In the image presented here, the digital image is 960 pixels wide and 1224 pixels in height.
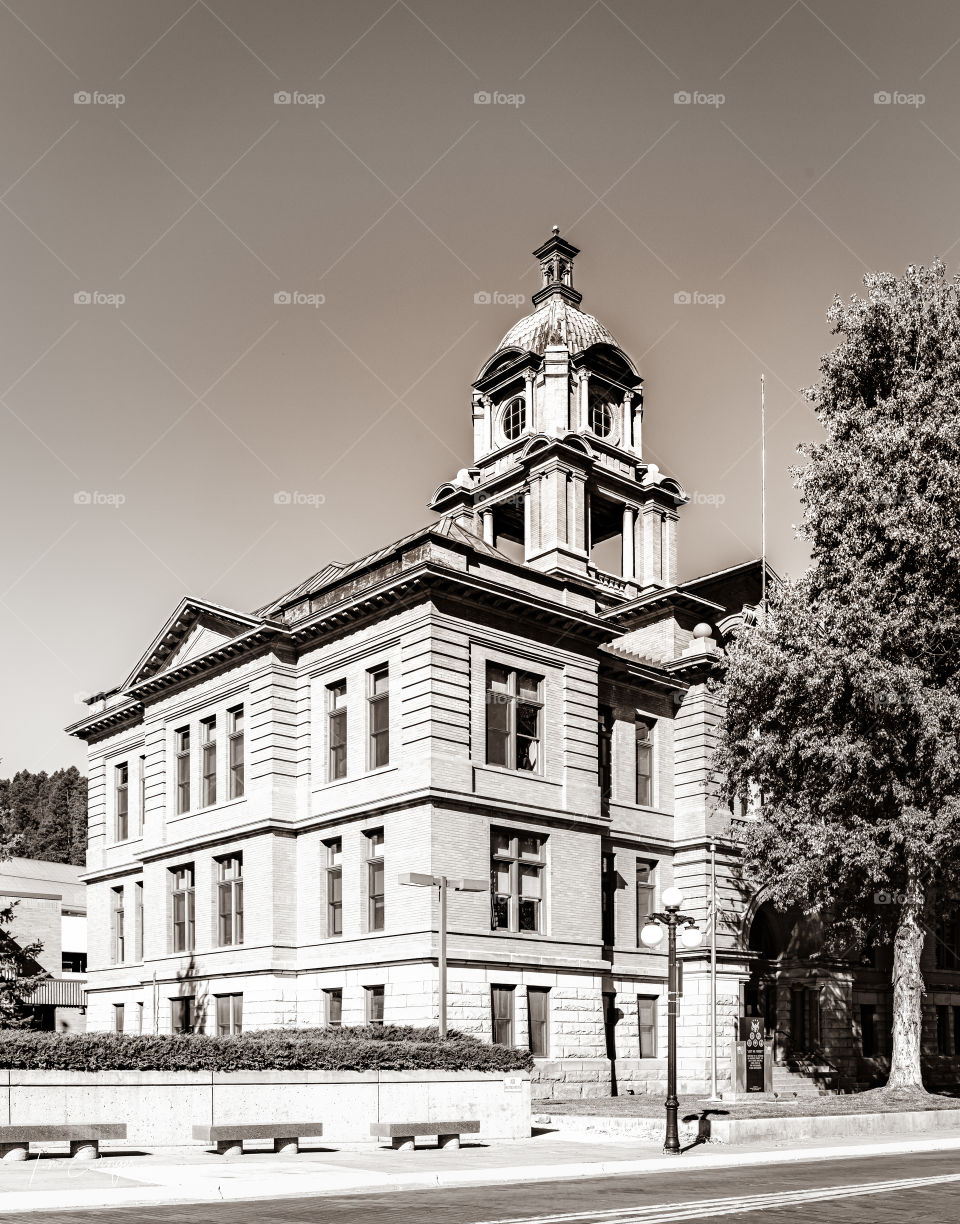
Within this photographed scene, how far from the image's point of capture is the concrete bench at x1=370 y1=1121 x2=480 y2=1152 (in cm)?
2241

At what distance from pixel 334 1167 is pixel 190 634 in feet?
87.9

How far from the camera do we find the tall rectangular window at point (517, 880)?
121 ft

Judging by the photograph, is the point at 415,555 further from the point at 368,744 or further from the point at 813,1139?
the point at 813,1139

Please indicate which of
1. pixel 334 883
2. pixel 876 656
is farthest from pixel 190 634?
pixel 876 656

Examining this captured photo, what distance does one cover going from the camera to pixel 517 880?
37562mm

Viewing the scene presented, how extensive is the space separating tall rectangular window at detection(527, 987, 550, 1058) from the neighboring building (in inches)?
1463

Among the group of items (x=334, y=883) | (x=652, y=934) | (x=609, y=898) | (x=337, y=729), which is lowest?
(x=609, y=898)

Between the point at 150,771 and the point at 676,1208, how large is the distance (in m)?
33.8

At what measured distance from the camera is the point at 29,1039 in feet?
67.1

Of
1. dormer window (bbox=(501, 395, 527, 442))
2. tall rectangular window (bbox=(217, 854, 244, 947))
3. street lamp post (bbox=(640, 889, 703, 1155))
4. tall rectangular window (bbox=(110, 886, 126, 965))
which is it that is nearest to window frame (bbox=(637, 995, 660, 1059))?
tall rectangular window (bbox=(217, 854, 244, 947))

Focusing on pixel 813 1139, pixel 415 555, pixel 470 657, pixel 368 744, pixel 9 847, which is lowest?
pixel 813 1139

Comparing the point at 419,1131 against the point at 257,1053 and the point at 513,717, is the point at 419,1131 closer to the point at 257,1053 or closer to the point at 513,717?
the point at 257,1053

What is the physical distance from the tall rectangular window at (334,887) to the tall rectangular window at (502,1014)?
5.13 metres

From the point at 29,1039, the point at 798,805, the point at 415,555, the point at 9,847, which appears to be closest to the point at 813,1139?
the point at 798,805
